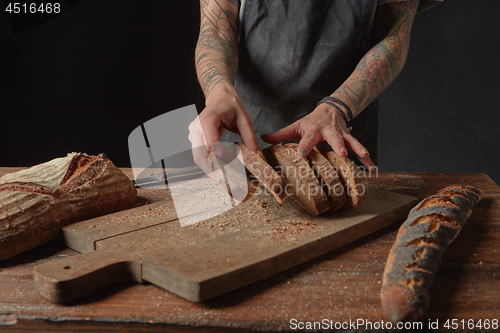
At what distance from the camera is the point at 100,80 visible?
14.5ft

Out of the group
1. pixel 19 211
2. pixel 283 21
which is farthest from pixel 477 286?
pixel 283 21

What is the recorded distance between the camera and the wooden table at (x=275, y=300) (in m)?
0.99

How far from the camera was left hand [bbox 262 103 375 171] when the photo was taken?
65.6 inches

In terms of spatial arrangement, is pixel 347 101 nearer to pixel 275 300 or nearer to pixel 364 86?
pixel 364 86

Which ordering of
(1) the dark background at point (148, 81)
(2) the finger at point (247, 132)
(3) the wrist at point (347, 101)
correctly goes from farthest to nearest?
(1) the dark background at point (148, 81) → (3) the wrist at point (347, 101) → (2) the finger at point (247, 132)

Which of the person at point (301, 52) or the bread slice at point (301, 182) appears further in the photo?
the person at point (301, 52)

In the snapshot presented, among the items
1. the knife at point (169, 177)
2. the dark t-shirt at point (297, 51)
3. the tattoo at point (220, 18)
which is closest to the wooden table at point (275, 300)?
the knife at point (169, 177)

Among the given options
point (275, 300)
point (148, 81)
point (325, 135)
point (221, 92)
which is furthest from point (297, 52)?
point (148, 81)

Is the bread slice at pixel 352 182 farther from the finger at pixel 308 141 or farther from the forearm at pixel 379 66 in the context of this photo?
the forearm at pixel 379 66

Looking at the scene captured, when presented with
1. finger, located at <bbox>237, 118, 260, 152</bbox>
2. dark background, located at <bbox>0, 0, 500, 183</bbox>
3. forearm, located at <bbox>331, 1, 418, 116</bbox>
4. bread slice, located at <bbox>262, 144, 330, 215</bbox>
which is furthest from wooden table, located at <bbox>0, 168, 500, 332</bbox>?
dark background, located at <bbox>0, 0, 500, 183</bbox>

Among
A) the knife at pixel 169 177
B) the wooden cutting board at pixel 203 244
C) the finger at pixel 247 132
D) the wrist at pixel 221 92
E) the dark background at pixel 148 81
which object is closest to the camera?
the wooden cutting board at pixel 203 244

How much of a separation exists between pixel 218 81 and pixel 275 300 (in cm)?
127

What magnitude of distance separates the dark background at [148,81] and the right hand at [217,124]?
2.69 metres

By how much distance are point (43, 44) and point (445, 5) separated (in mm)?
4516
